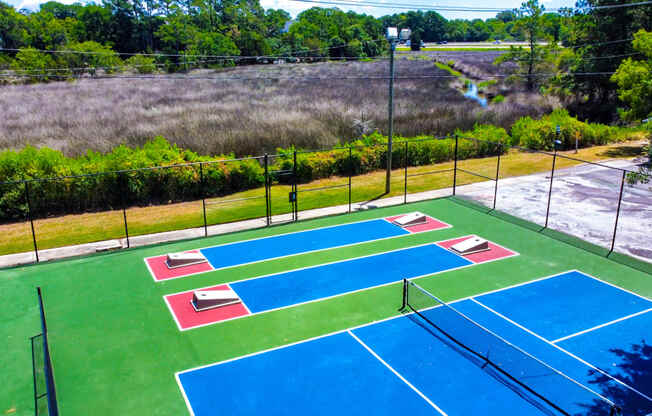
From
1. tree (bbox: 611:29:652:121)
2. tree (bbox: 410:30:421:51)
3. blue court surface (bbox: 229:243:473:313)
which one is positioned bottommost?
blue court surface (bbox: 229:243:473:313)

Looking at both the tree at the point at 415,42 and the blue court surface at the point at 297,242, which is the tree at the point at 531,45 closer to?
the blue court surface at the point at 297,242

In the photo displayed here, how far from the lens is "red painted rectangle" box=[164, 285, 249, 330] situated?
46.2 feet

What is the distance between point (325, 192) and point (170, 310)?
13.0 m

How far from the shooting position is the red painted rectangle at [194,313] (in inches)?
555

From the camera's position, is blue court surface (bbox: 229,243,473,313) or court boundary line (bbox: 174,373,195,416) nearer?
court boundary line (bbox: 174,373,195,416)

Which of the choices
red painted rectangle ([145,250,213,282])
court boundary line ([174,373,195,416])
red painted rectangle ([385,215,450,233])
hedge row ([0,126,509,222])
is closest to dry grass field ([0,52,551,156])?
hedge row ([0,126,509,222])

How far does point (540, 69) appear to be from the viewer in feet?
175

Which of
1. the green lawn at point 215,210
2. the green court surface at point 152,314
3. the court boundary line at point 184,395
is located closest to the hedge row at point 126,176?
the green lawn at point 215,210

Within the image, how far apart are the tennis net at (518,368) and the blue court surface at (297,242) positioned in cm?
606

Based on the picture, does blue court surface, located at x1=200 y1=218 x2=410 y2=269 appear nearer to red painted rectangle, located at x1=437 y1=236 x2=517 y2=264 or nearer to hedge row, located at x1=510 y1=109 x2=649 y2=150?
red painted rectangle, located at x1=437 y1=236 x2=517 y2=264

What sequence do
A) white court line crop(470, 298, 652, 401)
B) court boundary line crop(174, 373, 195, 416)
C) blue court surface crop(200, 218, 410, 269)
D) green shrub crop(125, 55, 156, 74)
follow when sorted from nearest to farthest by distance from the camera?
court boundary line crop(174, 373, 195, 416), white court line crop(470, 298, 652, 401), blue court surface crop(200, 218, 410, 269), green shrub crop(125, 55, 156, 74)

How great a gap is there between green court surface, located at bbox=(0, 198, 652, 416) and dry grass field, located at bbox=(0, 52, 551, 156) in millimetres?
12497

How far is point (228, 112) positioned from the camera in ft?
122

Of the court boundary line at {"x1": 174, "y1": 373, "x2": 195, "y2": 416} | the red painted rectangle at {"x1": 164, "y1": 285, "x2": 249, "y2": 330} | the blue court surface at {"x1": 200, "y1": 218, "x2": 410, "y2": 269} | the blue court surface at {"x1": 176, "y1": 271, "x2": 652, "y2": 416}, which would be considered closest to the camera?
the court boundary line at {"x1": 174, "y1": 373, "x2": 195, "y2": 416}
